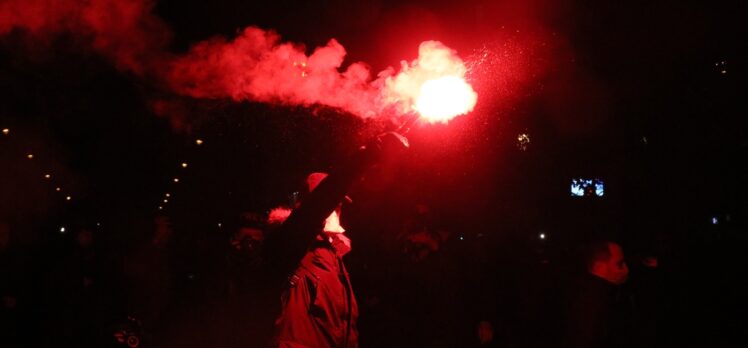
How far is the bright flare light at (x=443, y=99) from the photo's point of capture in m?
3.34

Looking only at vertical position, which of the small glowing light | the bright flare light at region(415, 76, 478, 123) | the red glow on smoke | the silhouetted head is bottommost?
the silhouetted head

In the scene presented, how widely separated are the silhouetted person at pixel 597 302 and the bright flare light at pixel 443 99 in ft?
6.71

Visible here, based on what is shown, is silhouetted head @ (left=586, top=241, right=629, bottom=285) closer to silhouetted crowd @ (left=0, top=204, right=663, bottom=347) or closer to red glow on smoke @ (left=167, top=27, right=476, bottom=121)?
silhouetted crowd @ (left=0, top=204, right=663, bottom=347)

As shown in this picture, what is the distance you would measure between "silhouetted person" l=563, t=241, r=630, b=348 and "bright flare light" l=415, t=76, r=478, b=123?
2045 mm

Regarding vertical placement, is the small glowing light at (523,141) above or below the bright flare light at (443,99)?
above

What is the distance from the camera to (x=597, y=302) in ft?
15.6

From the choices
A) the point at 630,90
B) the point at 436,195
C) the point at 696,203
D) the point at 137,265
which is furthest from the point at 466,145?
the point at 137,265

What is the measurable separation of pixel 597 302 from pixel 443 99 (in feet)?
8.33

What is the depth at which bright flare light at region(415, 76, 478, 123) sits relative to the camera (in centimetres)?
334

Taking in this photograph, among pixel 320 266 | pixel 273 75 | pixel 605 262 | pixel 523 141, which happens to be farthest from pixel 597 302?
pixel 523 141

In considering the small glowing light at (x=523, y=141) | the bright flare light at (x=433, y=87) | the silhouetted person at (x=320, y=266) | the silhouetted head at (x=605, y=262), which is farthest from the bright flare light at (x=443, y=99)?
the small glowing light at (x=523, y=141)

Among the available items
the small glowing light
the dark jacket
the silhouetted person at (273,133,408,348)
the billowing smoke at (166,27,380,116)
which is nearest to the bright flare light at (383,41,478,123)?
the billowing smoke at (166,27,380,116)

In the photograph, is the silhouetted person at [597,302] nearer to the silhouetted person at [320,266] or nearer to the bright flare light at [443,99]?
the bright flare light at [443,99]

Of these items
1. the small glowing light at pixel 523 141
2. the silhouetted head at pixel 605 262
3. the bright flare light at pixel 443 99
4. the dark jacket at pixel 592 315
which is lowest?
the dark jacket at pixel 592 315
